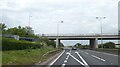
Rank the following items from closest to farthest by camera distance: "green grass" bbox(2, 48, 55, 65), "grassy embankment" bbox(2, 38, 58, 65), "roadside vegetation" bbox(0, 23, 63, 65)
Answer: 1. "green grass" bbox(2, 48, 55, 65)
2. "grassy embankment" bbox(2, 38, 58, 65)
3. "roadside vegetation" bbox(0, 23, 63, 65)

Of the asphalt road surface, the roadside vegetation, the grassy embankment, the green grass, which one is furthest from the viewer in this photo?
the asphalt road surface

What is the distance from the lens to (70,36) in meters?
112

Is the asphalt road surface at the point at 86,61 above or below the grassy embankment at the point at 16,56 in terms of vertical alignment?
below

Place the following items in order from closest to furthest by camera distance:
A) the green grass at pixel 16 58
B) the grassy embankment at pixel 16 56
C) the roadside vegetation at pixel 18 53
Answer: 1. the green grass at pixel 16 58
2. the grassy embankment at pixel 16 56
3. the roadside vegetation at pixel 18 53

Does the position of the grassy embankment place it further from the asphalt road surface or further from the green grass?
the asphalt road surface

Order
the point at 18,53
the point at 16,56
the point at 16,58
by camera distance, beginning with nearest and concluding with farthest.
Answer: the point at 16,58
the point at 16,56
the point at 18,53

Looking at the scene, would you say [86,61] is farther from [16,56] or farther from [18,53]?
[16,56]

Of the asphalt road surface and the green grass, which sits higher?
the green grass

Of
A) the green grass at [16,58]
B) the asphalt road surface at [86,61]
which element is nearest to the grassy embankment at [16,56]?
the green grass at [16,58]

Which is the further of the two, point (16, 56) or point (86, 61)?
point (86, 61)

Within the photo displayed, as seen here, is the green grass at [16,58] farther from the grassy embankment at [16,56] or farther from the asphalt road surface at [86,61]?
the asphalt road surface at [86,61]

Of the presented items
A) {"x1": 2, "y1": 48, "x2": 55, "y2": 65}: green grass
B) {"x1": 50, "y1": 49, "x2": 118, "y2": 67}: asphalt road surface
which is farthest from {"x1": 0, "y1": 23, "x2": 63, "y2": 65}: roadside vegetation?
{"x1": 50, "y1": 49, "x2": 118, "y2": 67}: asphalt road surface

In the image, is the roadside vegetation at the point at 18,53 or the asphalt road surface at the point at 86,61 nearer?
the roadside vegetation at the point at 18,53

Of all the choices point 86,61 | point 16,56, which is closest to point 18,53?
point 16,56
